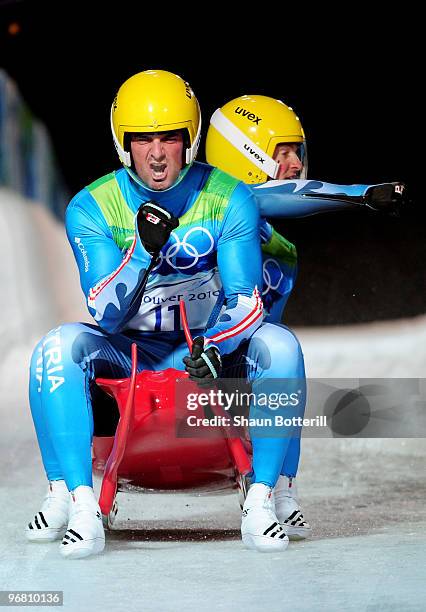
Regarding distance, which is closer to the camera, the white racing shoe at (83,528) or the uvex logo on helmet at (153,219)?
the white racing shoe at (83,528)

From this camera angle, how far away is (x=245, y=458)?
4.07 metres

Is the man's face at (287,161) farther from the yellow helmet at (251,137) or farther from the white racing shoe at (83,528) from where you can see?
the white racing shoe at (83,528)

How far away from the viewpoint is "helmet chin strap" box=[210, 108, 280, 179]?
5.05m

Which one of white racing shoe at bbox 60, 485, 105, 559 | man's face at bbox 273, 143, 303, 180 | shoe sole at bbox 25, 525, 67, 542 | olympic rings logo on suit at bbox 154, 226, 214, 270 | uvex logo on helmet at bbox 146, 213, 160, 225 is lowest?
shoe sole at bbox 25, 525, 67, 542

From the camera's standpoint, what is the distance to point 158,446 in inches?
158

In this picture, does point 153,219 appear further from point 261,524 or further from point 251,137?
point 251,137

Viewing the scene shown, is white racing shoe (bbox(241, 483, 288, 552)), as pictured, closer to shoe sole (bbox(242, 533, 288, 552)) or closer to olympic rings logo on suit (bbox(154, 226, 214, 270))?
shoe sole (bbox(242, 533, 288, 552))

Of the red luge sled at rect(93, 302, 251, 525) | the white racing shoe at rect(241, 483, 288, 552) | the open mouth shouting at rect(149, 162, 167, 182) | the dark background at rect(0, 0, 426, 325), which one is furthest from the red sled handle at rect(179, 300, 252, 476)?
the dark background at rect(0, 0, 426, 325)

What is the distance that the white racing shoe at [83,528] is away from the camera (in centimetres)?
371

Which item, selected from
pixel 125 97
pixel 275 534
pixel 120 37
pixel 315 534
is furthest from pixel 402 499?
pixel 120 37

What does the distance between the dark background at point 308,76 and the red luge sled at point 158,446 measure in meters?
5.99

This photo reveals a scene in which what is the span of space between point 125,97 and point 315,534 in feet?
4.56

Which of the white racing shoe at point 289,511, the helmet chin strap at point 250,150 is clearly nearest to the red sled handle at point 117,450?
the white racing shoe at point 289,511

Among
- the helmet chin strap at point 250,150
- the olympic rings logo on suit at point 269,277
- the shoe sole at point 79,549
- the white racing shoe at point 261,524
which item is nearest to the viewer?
the shoe sole at point 79,549
